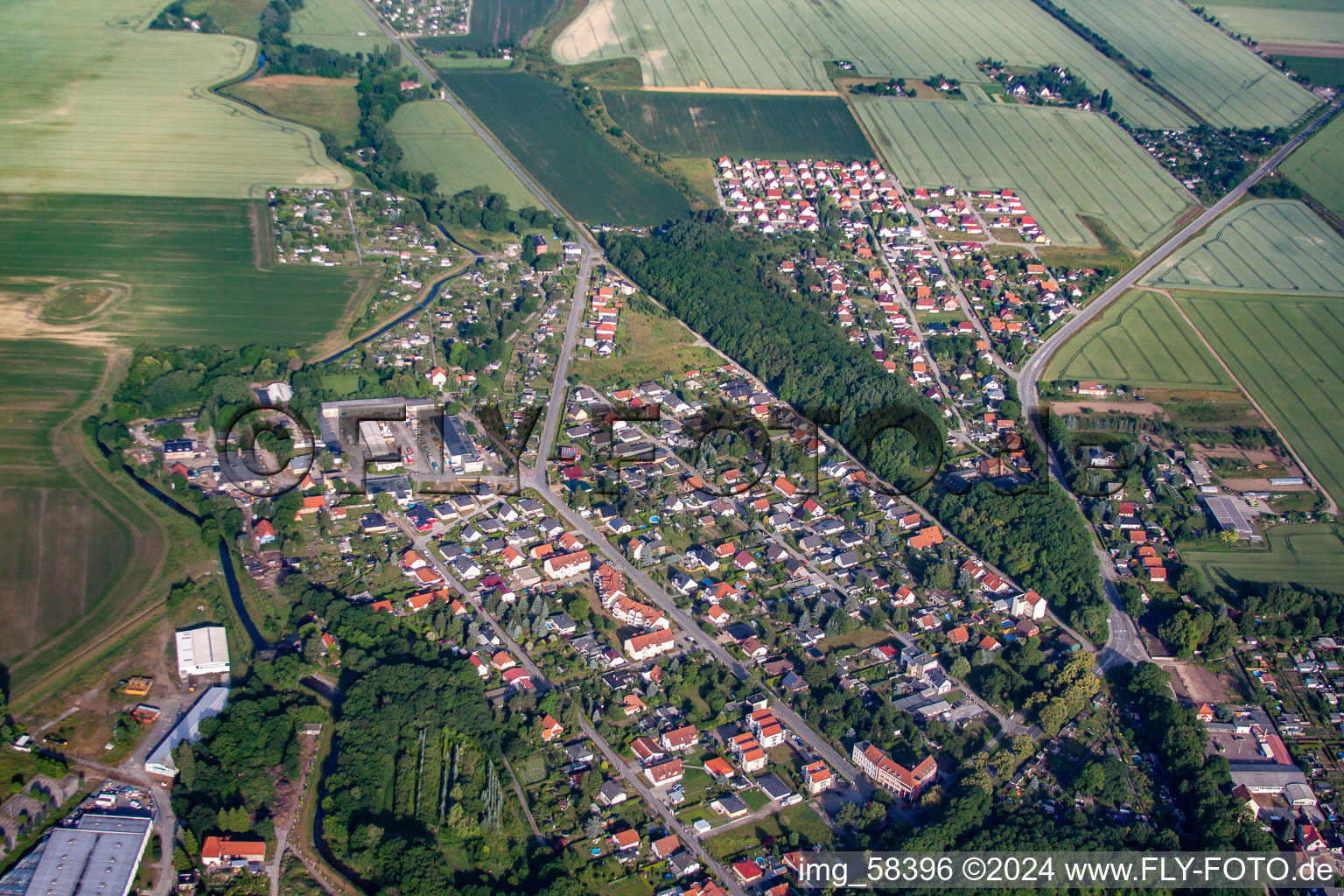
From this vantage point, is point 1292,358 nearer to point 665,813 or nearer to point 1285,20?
point 665,813

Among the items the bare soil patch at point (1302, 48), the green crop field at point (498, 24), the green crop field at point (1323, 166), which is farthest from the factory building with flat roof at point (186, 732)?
the bare soil patch at point (1302, 48)

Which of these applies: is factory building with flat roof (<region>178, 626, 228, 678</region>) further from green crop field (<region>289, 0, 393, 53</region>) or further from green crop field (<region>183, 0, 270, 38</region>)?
green crop field (<region>183, 0, 270, 38</region>)

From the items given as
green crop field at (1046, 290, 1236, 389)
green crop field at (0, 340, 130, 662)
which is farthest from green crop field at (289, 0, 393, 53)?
green crop field at (1046, 290, 1236, 389)

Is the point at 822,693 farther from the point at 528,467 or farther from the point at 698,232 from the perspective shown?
the point at 698,232

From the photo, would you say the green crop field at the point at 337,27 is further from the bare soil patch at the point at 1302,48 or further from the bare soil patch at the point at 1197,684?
the bare soil patch at the point at 1197,684

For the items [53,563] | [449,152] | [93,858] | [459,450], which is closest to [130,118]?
[449,152]

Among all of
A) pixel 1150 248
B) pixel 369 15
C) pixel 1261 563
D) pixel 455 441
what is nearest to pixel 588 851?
pixel 455 441
